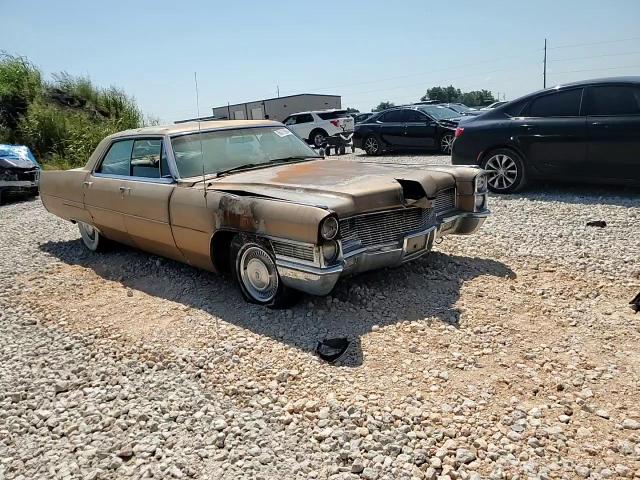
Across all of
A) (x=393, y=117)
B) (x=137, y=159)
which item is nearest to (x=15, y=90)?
(x=393, y=117)

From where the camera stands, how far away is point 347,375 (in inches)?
121

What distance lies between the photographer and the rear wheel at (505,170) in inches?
297

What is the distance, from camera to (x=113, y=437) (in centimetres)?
271

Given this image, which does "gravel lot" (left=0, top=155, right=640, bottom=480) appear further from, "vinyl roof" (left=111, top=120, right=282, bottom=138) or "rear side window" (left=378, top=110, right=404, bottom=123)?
"rear side window" (left=378, top=110, right=404, bottom=123)

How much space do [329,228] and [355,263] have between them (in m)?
0.39

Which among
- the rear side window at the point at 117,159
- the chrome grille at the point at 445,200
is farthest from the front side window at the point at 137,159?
the chrome grille at the point at 445,200

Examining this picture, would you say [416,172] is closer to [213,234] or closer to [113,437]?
[213,234]

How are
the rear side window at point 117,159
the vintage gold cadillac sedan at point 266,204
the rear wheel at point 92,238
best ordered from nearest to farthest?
the vintage gold cadillac sedan at point 266,204, the rear side window at point 117,159, the rear wheel at point 92,238

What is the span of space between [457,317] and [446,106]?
12.5m

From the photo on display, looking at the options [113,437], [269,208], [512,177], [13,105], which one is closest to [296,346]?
[269,208]

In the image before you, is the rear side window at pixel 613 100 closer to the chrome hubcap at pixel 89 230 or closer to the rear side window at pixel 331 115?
the chrome hubcap at pixel 89 230

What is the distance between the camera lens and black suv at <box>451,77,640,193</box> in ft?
21.9

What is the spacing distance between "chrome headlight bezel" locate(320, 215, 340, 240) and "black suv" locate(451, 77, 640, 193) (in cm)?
431

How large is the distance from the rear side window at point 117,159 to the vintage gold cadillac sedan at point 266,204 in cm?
1
